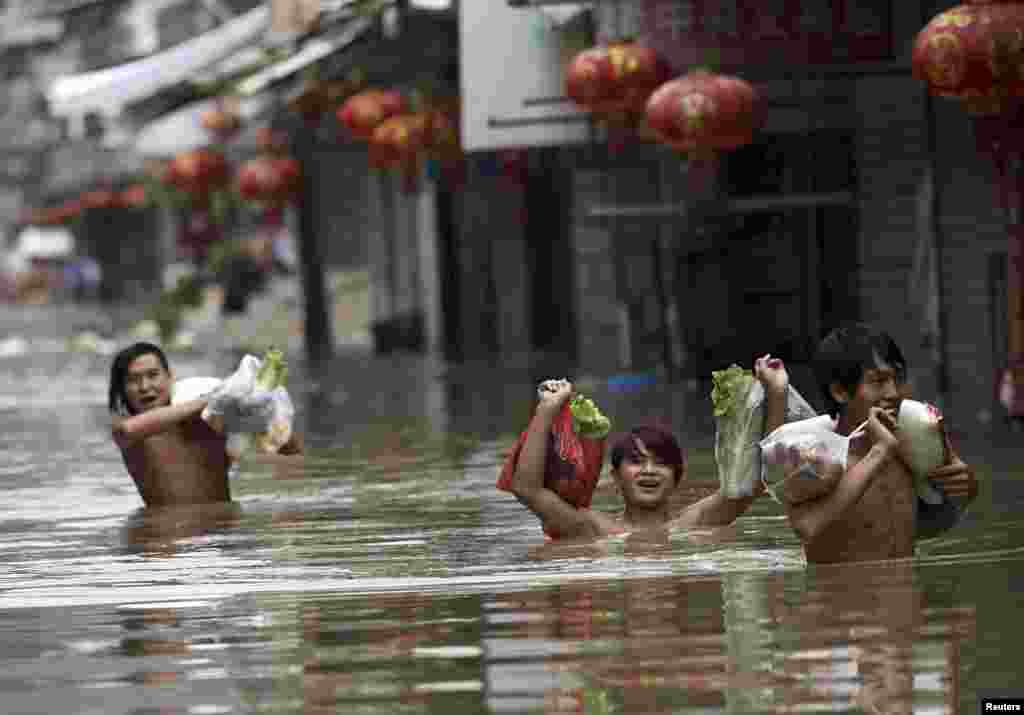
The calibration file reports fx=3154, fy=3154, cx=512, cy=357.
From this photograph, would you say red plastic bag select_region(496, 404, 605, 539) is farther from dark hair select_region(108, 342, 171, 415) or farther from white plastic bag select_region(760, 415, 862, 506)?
dark hair select_region(108, 342, 171, 415)

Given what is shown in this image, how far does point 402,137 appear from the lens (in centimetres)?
3133

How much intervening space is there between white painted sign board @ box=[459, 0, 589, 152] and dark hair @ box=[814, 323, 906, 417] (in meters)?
16.2

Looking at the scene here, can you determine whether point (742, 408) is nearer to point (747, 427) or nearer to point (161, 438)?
point (747, 427)

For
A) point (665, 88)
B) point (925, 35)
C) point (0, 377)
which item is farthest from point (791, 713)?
point (0, 377)

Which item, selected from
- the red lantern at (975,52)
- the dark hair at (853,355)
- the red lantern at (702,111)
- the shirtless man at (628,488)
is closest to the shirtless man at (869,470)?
the dark hair at (853,355)

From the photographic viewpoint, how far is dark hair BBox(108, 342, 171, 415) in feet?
50.1

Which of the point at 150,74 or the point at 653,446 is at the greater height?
the point at 150,74

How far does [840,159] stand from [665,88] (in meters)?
3.47

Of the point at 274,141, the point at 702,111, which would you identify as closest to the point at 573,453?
the point at 702,111

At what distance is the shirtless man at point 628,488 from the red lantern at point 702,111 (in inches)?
392

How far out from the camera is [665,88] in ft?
74.3

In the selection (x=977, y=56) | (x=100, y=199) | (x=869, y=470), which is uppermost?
(x=977, y=56)

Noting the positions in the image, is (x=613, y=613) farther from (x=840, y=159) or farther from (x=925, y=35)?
(x=840, y=159)

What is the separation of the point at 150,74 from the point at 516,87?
1131 centimetres
